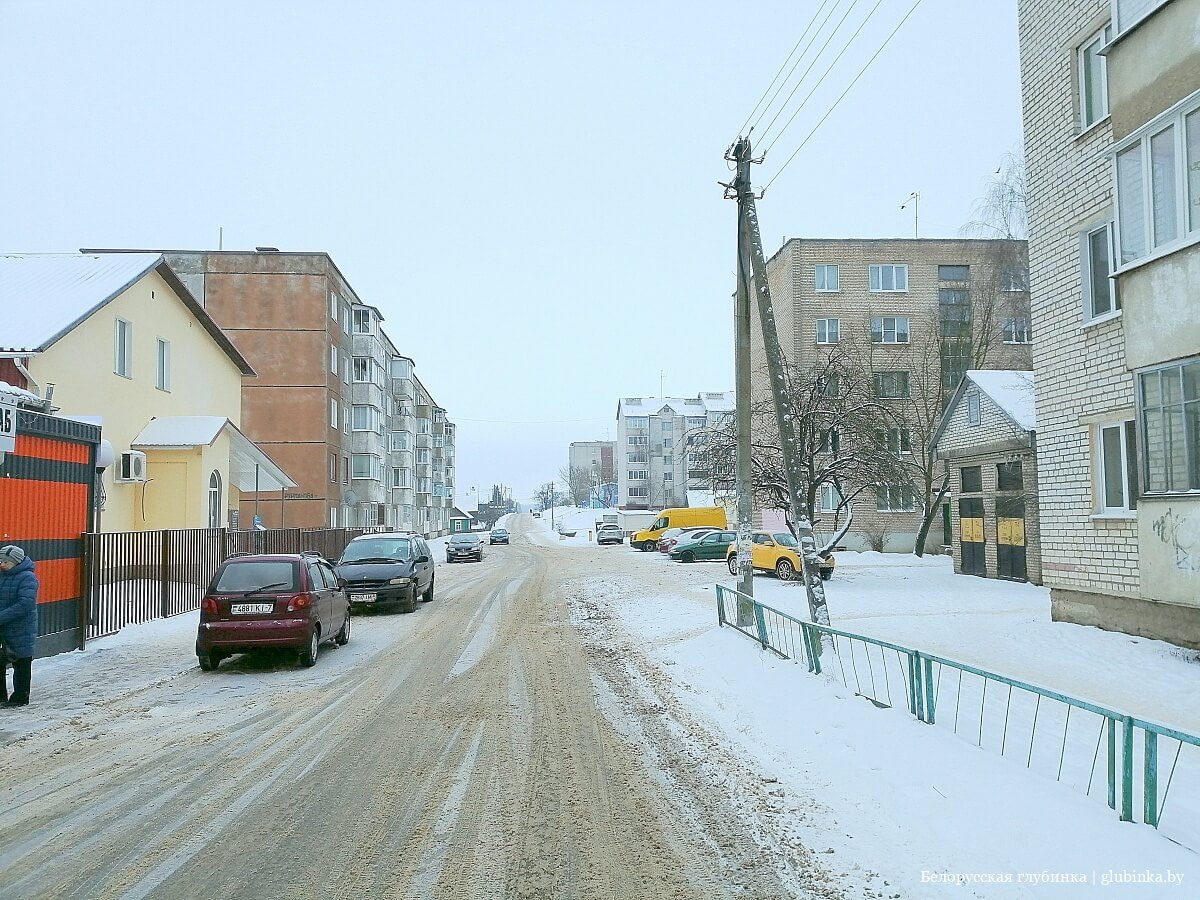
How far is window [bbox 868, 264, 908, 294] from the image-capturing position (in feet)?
150

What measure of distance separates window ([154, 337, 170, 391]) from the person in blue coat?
1786 centimetres

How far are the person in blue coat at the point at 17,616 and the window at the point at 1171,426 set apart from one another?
13.2m

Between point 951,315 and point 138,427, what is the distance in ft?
119

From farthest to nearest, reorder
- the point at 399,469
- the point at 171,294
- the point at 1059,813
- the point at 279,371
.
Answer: the point at 399,469, the point at 279,371, the point at 171,294, the point at 1059,813

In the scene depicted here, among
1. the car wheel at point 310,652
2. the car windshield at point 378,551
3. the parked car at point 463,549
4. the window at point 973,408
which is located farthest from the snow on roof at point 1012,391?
the parked car at point 463,549

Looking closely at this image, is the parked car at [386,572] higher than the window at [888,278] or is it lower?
lower

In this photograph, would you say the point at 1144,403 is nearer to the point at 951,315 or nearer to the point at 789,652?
the point at 789,652

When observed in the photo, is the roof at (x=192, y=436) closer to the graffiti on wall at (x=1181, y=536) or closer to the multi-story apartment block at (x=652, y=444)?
the graffiti on wall at (x=1181, y=536)

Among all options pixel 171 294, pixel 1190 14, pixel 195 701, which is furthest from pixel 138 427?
pixel 1190 14

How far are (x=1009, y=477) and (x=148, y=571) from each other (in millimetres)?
20698

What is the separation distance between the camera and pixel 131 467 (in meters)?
23.0

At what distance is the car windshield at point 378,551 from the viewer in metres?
19.9

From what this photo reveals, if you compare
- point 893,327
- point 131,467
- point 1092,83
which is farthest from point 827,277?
point 131,467

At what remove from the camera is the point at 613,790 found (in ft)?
21.1
